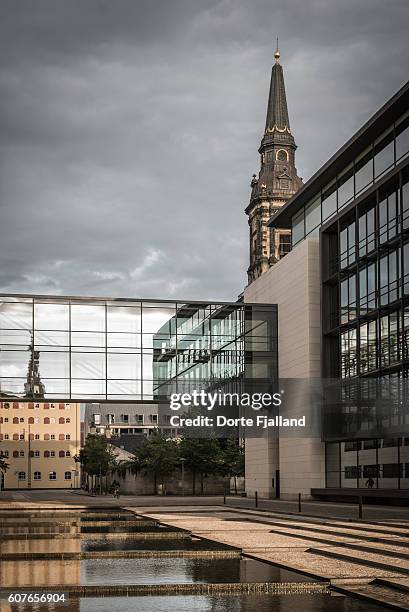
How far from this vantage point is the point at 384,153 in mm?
50562

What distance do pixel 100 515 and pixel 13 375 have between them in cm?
1892

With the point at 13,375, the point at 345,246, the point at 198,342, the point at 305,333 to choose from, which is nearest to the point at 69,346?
the point at 13,375

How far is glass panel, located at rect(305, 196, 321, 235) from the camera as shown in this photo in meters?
61.3

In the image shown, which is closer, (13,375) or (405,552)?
(405,552)

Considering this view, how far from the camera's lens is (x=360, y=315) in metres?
52.0

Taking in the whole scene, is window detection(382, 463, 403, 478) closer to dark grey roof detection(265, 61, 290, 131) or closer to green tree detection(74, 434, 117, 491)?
green tree detection(74, 434, 117, 491)

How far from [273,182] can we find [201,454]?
59.2 meters

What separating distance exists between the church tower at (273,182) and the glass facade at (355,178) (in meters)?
74.2

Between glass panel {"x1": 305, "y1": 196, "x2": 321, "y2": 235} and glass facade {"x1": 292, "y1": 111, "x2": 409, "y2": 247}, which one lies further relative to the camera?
glass panel {"x1": 305, "y1": 196, "x2": 321, "y2": 235}

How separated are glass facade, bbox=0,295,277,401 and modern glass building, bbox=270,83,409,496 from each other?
8831mm

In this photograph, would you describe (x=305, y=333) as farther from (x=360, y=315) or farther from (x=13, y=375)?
(x=13, y=375)

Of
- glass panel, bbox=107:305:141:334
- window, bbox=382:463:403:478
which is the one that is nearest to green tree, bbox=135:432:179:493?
glass panel, bbox=107:305:141:334

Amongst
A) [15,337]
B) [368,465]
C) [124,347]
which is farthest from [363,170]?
[15,337]

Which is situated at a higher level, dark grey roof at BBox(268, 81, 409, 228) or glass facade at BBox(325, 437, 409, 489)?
dark grey roof at BBox(268, 81, 409, 228)
